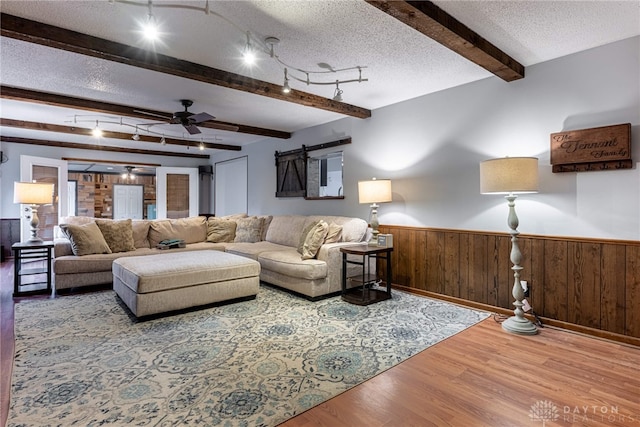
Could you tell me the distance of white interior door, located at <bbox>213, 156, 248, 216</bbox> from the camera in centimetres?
758

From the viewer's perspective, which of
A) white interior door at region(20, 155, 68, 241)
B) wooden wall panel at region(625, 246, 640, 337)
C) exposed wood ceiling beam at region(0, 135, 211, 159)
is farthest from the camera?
exposed wood ceiling beam at region(0, 135, 211, 159)

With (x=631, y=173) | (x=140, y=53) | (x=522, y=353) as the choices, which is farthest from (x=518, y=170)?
(x=140, y=53)

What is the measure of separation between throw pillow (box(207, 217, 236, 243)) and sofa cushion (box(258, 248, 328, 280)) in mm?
1489

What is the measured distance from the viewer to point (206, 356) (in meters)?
2.46

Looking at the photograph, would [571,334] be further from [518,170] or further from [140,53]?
[140,53]

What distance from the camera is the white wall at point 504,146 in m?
2.77

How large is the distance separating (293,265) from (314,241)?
1.24 ft

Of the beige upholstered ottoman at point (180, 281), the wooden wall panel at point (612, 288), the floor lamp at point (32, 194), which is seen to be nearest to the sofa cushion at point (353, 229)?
the beige upholstered ottoman at point (180, 281)

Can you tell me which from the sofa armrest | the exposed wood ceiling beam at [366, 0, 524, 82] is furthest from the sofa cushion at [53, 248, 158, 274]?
the exposed wood ceiling beam at [366, 0, 524, 82]

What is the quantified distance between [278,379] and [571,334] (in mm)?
2576

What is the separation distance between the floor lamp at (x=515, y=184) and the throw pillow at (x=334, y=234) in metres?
1.85

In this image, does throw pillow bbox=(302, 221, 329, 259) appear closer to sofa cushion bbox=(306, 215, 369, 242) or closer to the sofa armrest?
sofa cushion bbox=(306, 215, 369, 242)

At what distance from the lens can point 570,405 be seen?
6.24 ft

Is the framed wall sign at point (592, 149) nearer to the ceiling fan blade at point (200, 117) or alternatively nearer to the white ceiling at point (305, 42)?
the white ceiling at point (305, 42)
